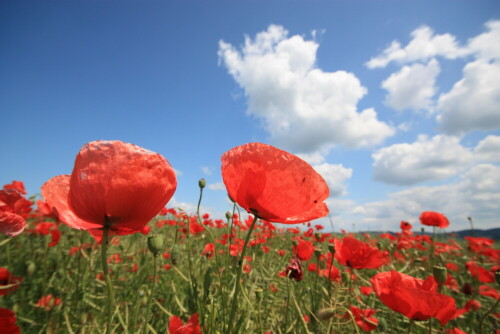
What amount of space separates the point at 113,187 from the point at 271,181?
416mm

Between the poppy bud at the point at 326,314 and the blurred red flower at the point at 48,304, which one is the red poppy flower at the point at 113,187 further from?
the blurred red flower at the point at 48,304

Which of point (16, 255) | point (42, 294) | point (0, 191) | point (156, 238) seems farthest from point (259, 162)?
point (16, 255)

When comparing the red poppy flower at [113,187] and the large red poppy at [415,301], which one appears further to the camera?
the large red poppy at [415,301]

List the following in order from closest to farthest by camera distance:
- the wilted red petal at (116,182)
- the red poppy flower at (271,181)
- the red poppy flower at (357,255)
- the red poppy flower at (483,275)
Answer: the wilted red petal at (116,182), the red poppy flower at (271,181), the red poppy flower at (357,255), the red poppy flower at (483,275)

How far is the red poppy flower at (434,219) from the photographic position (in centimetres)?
368

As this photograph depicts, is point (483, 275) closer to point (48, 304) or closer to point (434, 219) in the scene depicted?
point (434, 219)

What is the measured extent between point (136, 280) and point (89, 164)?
2.26 m

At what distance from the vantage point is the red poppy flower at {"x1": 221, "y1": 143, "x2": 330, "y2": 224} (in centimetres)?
75

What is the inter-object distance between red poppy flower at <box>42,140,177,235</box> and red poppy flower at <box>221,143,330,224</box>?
0.19 m

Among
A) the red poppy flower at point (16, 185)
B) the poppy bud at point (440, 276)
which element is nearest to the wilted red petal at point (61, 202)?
the poppy bud at point (440, 276)

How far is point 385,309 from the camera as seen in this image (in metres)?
2.26

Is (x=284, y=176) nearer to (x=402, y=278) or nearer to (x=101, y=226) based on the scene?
(x=101, y=226)

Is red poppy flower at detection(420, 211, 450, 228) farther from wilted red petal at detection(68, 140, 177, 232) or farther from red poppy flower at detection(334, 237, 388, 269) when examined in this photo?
wilted red petal at detection(68, 140, 177, 232)

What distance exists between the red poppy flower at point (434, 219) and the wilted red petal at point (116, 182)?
4.29 meters
